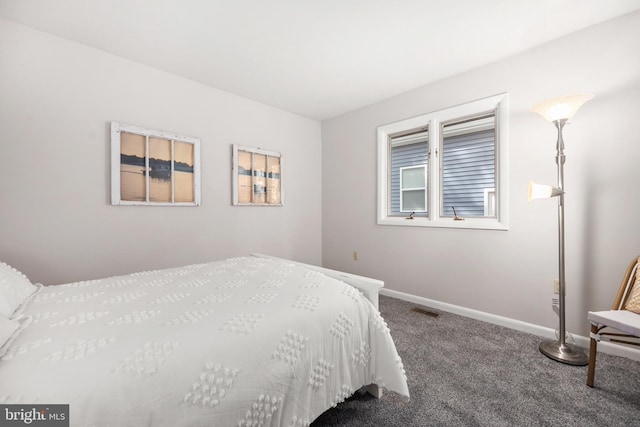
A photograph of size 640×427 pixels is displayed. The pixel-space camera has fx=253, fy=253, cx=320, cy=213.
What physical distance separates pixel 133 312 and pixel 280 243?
8.26ft

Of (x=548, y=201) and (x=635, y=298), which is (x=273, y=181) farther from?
(x=635, y=298)

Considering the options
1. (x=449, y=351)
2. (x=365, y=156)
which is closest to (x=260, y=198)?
(x=365, y=156)

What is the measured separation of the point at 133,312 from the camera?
1.10 m

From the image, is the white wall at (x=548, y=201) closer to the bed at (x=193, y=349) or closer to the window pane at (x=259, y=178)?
the bed at (x=193, y=349)

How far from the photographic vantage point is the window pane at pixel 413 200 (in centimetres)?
325

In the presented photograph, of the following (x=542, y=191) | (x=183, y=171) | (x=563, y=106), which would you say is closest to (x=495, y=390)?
(x=542, y=191)

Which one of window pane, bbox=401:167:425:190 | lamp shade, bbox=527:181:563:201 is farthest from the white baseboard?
window pane, bbox=401:167:425:190

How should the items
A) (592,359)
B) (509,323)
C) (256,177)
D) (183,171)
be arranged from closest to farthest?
(592,359), (509,323), (183,171), (256,177)

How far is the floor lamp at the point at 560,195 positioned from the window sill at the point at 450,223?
20.2 inches

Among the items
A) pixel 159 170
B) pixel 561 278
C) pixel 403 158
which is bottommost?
pixel 561 278

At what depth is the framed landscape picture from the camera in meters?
2.35

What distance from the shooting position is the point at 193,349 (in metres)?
0.87

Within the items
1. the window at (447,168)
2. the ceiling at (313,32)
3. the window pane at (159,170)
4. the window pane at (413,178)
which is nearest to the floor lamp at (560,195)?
the window at (447,168)

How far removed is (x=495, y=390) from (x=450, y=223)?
1614 mm
